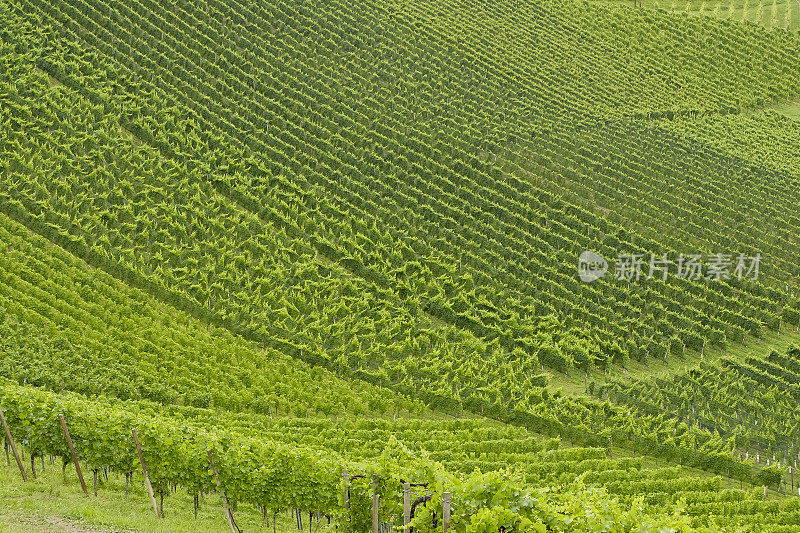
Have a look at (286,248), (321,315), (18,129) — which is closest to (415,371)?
(321,315)

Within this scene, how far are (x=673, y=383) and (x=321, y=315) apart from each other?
1589 cm

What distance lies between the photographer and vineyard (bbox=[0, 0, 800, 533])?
2036cm

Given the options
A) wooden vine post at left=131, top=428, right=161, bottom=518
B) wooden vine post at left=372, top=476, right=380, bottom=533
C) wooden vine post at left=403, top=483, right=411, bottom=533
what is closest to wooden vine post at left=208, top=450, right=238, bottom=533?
wooden vine post at left=131, top=428, right=161, bottom=518

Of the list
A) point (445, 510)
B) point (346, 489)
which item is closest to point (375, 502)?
point (346, 489)

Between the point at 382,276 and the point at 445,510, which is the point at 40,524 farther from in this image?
the point at 382,276

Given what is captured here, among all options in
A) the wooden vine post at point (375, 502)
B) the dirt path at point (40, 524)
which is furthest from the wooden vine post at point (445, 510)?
the dirt path at point (40, 524)

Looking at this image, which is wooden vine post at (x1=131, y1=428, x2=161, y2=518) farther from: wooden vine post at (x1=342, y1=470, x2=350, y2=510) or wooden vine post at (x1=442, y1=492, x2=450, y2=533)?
wooden vine post at (x1=442, y1=492, x2=450, y2=533)

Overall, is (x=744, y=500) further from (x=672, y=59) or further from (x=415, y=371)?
(x=672, y=59)

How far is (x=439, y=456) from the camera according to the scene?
1023 inches

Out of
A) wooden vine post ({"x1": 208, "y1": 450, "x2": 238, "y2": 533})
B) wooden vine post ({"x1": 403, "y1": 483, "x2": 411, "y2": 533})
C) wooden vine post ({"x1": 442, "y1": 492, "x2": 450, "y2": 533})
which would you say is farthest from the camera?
wooden vine post ({"x1": 208, "y1": 450, "x2": 238, "y2": 533})

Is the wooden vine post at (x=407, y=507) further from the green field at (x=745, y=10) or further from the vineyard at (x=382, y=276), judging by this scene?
the green field at (x=745, y=10)

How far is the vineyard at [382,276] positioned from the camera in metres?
20.4

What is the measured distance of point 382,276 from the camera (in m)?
39.2

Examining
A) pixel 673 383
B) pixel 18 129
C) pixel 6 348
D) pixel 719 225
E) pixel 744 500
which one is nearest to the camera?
pixel 744 500
